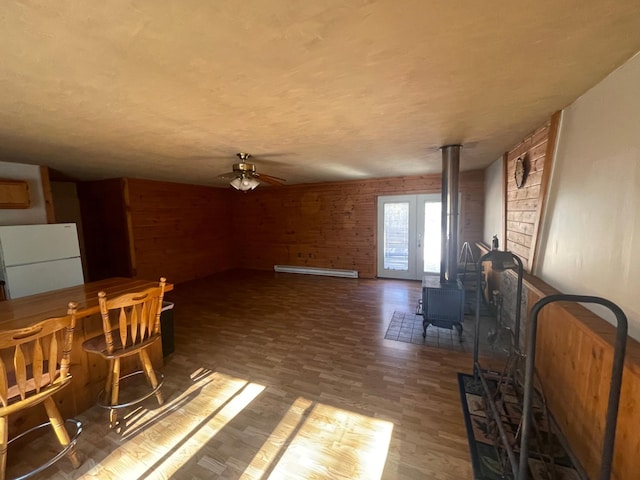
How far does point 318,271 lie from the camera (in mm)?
6520

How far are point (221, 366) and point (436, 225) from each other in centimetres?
460

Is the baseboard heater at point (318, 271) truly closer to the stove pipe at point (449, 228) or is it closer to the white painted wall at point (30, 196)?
the stove pipe at point (449, 228)

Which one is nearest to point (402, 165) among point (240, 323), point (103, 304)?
point (240, 323)

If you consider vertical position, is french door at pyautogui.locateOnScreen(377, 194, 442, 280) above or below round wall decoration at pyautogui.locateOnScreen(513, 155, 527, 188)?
below

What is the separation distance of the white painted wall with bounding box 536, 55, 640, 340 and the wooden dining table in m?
3.03

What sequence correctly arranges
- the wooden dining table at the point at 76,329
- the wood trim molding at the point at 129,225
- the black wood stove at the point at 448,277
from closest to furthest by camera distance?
1. the wooden dining table at the point at 76,329
2. the black wood stove at the point at 448,277
3. the wood trim molding at the point at 129,225

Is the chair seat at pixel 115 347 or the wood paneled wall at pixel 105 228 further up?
the wood paneled wall at pixel 105 228

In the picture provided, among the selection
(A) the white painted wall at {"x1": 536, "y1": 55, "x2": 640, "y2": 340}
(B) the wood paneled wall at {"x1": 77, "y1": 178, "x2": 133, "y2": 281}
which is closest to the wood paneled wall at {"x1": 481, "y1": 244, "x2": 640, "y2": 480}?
(A) the white painted wall at {"x1": 536, "y1": 55, "x2": 640, "y2": 340}

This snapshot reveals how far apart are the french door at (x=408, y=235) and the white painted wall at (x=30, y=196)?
5.72 metres

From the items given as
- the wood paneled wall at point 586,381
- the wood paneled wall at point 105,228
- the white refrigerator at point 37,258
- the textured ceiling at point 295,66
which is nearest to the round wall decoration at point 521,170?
the textured ceiling at point 295,66

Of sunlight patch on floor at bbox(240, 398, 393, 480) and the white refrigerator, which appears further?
the white refrigerator

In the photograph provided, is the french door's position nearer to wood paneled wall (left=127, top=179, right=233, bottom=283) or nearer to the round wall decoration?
the round wall decoration

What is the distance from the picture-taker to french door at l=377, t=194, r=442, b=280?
5.37 metres

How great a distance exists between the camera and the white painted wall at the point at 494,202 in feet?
11.7
